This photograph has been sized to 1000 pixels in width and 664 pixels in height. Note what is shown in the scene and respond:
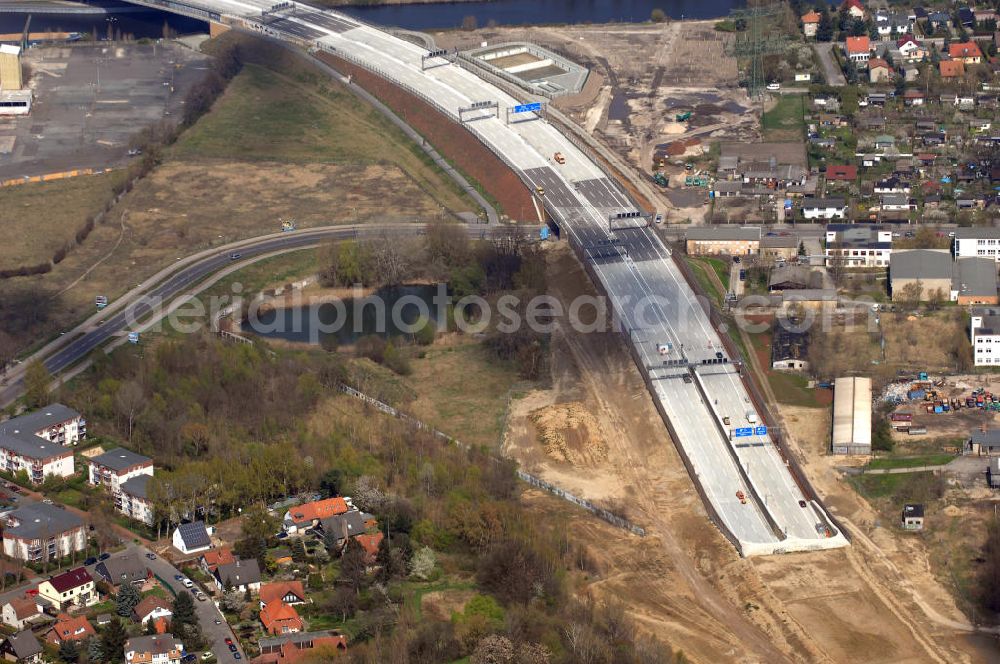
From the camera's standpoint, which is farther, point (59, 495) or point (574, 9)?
point (574, 9)

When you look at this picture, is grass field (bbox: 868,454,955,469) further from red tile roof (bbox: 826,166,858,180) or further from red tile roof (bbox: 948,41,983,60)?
red tile roof (bbox: 948,41,983,60)

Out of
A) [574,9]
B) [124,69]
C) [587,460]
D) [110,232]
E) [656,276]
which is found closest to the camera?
[587,460]

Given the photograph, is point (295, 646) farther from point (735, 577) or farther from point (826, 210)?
point (826, 210)

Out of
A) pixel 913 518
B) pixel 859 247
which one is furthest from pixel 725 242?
pixel 913 518

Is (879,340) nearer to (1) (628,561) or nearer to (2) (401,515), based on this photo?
(1) (628,561)

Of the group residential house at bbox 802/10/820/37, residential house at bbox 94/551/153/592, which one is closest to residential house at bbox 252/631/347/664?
residential house at bbox 94/551/153/592

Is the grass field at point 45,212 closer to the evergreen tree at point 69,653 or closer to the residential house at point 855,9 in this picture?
the evergreen tree at point 69,653

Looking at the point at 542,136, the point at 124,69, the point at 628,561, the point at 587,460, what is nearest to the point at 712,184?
the point at 542,136

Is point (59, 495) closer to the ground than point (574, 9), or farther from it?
closer to the ground
